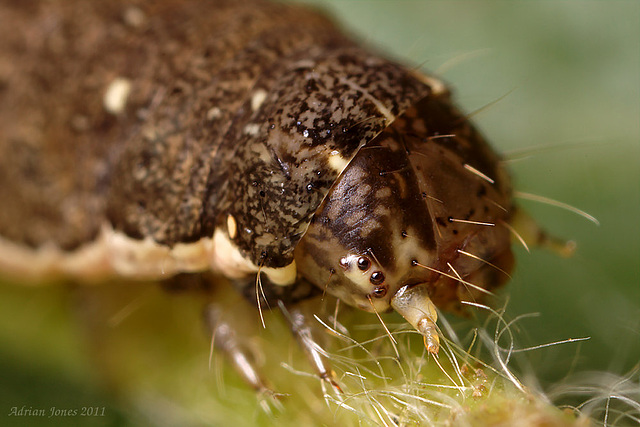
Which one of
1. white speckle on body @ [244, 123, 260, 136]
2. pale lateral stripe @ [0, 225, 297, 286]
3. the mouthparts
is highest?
white speckle on body @ [244, 123, 260, 136]

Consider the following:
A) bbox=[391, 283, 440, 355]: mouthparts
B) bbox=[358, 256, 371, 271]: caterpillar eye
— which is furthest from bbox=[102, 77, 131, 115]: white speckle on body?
bbox=[391, 283, 440, 355]: mouthparts

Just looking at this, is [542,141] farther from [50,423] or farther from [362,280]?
[50,423]

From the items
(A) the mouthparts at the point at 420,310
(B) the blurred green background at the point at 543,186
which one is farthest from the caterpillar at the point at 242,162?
(B) the blurred green background at the point at 543,186

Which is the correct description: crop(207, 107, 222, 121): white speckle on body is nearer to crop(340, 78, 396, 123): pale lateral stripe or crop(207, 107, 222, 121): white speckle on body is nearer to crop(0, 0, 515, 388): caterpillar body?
crop(0, 0, 515, 388): caterpillar body

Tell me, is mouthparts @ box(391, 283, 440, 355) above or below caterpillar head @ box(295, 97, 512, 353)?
below

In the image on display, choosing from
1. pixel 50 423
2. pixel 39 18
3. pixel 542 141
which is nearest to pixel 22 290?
pixel 50 423

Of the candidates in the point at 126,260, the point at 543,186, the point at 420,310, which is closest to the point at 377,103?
the point at 420,310
